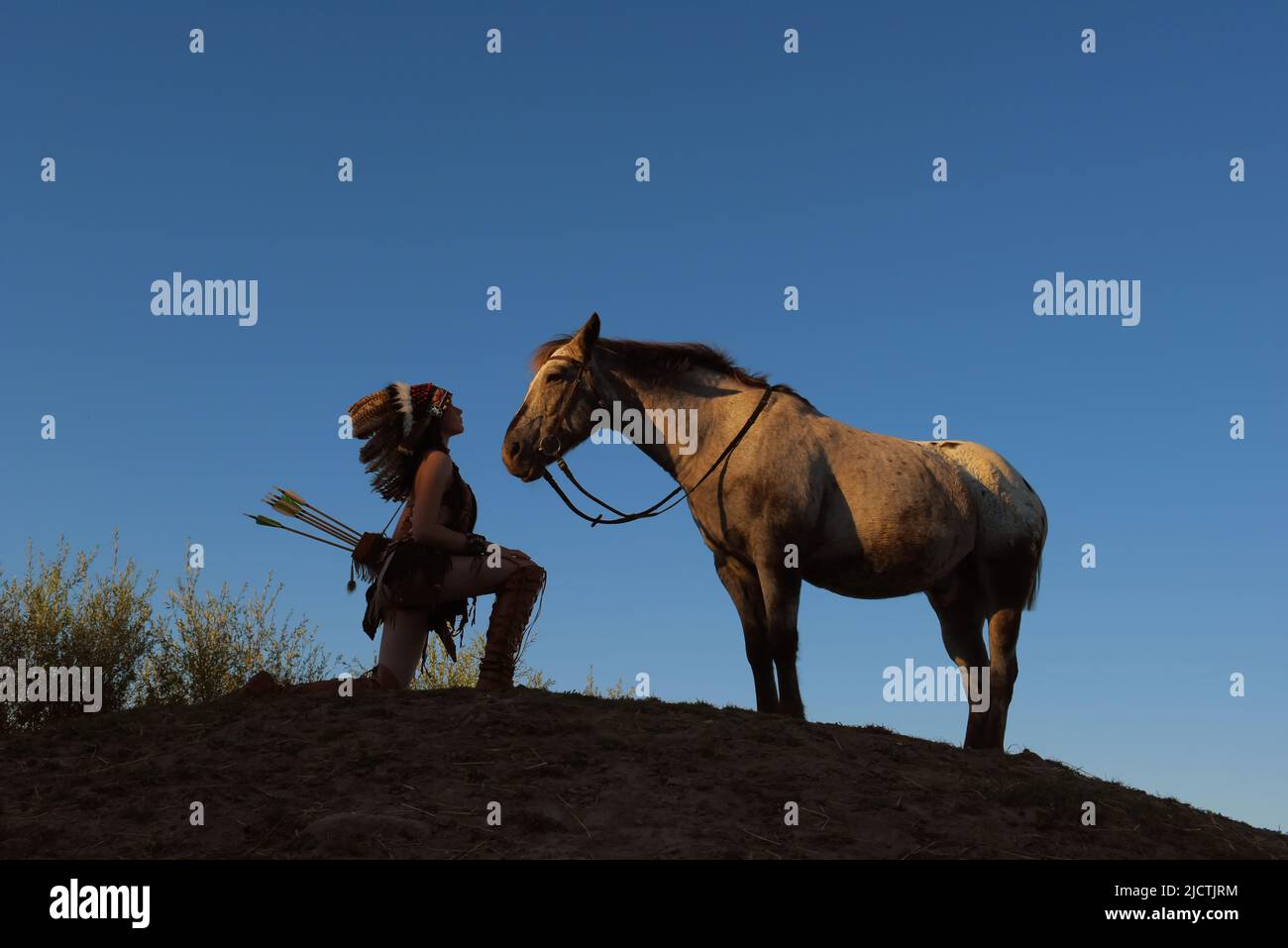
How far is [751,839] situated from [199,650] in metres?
13.9

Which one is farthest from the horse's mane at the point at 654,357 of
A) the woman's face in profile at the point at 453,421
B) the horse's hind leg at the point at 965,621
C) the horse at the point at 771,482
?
the horse's hind leg at the point at 965,621

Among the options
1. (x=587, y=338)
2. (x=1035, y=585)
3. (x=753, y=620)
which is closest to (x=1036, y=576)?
(x=1035, y=585)

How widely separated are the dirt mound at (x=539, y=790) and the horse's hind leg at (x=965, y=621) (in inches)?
82.5

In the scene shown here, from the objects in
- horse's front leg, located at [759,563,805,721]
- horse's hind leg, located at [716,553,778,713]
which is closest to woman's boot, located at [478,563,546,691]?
horse's hind leg, located at [716,553,778,713]

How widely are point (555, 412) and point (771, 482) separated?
1989mm

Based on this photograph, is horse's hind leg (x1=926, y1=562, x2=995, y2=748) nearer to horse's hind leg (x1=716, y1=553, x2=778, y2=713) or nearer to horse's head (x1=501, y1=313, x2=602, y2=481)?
horse's hind leg (x1=716, y1=553, x2=778, y2=713)

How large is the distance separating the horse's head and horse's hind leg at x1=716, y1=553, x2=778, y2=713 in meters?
1.75

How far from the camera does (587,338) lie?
1010cm

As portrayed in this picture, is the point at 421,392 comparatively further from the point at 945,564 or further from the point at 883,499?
the point at 945,564

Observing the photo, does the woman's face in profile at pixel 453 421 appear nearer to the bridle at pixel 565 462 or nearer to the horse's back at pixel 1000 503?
the bridle at pixel 565 462
